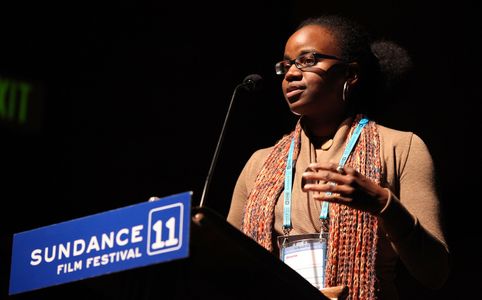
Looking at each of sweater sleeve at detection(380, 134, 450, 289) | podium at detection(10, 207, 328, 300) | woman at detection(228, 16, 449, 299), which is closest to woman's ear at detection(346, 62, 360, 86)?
woman at detection(228, 16, 449, 299)

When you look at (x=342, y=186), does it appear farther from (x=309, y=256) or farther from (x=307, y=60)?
(x=307, y=60)

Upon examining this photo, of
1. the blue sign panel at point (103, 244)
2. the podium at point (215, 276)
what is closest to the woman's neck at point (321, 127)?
the podium at point (215, 276)

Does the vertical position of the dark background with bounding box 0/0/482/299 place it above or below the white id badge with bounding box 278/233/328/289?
above

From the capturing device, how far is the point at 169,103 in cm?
439

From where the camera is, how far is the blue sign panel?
1.59m

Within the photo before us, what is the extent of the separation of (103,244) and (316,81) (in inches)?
45.8

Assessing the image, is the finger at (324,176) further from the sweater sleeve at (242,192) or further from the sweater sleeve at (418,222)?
the sweater sleeve at (242,192)

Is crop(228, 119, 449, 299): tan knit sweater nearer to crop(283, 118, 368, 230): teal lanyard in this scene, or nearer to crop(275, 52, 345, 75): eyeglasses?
crop(283, 118, 368, 230): teal lanyard

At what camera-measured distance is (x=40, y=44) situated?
12.9 ft

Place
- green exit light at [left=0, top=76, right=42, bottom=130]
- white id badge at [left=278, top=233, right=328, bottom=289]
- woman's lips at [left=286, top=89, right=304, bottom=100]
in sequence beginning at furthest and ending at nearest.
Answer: green exit light at [left=0, top=76, right=42, bottom=130], woman's lips at [left=286, top=89, right=304, bottom=100], white id badge at [left=278, top=233, right=328, bottom=289]

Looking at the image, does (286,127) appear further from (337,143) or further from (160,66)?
(337,143)

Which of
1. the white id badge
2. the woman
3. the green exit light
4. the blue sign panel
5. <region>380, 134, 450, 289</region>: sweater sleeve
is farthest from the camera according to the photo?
the green exit light

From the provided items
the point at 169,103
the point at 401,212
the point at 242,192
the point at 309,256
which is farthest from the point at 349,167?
the point at 169,103

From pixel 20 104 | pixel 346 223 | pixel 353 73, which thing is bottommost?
pixel 346 223
